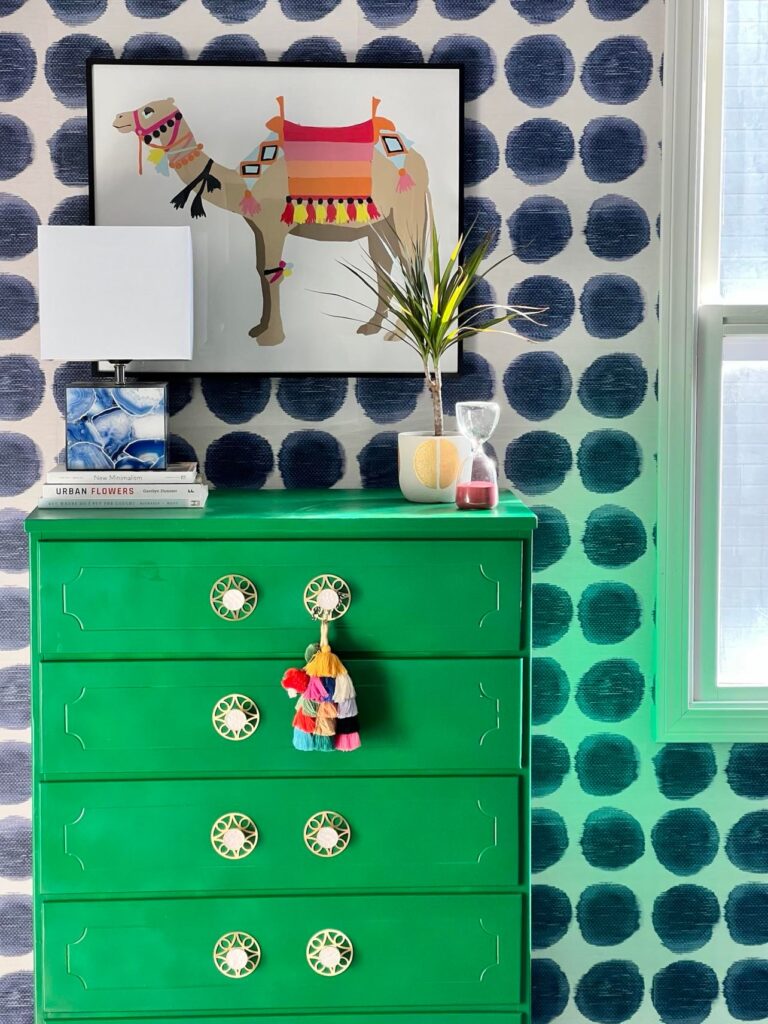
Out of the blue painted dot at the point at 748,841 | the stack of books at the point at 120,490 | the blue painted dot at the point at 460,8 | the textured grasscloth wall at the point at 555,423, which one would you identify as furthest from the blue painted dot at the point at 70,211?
the blue painted dot at the point at 748,841

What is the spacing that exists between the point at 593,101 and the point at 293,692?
1334 millimetres

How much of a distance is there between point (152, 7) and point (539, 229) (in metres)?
0.88

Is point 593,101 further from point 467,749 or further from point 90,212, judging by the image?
point 467,749

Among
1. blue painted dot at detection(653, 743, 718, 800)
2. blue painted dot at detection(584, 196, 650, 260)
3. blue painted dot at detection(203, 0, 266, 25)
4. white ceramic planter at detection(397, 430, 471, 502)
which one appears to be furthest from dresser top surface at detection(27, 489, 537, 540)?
blue painted dot at detection(203, 0, 266, 25)

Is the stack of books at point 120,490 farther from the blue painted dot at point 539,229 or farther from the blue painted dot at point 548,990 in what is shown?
the blue painted dot at point 548,990

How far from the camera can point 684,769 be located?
7.51ft

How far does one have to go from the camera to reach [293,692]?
5.68ft

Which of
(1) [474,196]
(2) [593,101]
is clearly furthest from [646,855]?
(2) [593,101]

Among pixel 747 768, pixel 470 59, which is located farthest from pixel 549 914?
pixel 470 59

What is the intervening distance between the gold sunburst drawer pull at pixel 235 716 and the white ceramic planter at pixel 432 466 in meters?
0.48

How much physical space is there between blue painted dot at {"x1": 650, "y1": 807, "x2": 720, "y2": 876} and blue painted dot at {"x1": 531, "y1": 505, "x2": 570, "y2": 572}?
611 mm

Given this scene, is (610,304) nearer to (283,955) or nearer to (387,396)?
(387,396)

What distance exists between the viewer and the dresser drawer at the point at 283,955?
178cm

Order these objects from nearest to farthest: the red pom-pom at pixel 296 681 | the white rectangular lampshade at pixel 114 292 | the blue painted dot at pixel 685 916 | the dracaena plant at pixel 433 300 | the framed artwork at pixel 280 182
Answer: the red pom-pom at pixel 296 681, the white rectangular lampshade at pixel 114 292, the dracaena plant at pixel 433 300, the framed artwork at pixel 280 182, the blue painted dot at pixel 685 916
